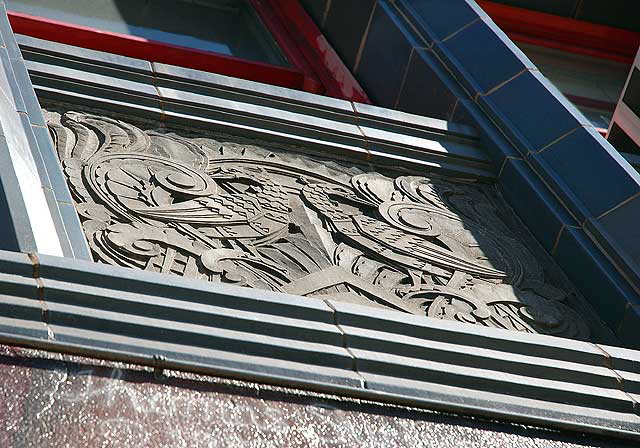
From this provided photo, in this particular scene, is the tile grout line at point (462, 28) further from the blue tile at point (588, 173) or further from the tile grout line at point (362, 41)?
the blue tile at point (588, 173)

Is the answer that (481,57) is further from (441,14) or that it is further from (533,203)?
(533,203)

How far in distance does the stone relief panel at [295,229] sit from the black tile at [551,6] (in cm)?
544

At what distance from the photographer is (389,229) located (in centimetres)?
470

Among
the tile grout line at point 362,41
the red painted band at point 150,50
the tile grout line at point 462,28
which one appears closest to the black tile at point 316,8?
the red painted band at point 150,50

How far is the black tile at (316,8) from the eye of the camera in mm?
7473

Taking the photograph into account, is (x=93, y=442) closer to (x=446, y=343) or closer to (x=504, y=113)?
(x=446, y=343)

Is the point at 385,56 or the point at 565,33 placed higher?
the point at 385,56

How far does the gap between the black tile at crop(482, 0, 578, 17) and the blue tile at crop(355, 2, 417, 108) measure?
3.67 m

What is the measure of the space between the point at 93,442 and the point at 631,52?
8.29 metres

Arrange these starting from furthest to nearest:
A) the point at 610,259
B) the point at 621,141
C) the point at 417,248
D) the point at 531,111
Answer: the point at 621,141, the point at 531,111, the point at 610,259, the point at 417,248

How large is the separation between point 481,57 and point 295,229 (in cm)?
202

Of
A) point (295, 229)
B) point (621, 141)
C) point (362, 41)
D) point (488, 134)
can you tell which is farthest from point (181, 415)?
point (621, 141)

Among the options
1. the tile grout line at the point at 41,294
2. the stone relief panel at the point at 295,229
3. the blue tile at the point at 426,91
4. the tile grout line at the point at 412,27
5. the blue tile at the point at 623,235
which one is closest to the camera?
the tile grout line at the point at 41,294

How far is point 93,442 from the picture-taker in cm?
291
